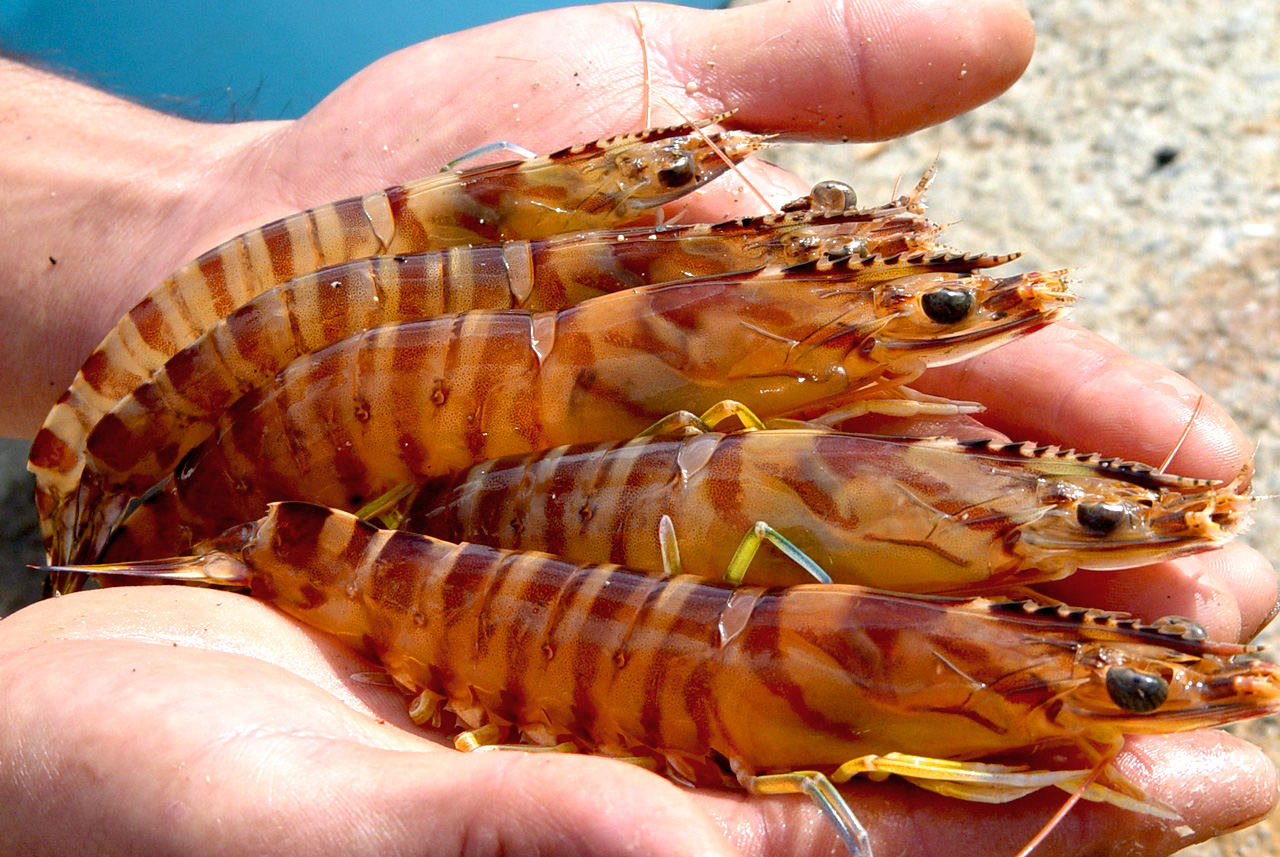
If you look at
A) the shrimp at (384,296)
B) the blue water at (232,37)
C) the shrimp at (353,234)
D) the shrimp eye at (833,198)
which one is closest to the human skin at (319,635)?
the shrimp at (353,234)

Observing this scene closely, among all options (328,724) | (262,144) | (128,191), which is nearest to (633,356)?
(328,724)

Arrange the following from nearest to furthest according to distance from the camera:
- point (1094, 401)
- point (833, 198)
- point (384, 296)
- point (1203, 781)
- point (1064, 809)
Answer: point (1064, 809)
point (1203, 781)
point (1094, 401)
point (384, 296)
point (833, 198)

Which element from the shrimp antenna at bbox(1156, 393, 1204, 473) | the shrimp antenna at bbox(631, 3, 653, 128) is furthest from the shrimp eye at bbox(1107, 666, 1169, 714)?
the shrimp antenna at bbox(631, 3, 653, 128)

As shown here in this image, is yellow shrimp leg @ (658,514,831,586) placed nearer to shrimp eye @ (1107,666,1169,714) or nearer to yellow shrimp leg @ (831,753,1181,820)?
yellow shrimp leg @ (831,753,1181,820)

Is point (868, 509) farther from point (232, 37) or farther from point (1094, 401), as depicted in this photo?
point (232, 37)

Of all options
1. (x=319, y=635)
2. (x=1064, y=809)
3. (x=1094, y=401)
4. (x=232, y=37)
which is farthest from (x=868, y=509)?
(x=232, y=37)

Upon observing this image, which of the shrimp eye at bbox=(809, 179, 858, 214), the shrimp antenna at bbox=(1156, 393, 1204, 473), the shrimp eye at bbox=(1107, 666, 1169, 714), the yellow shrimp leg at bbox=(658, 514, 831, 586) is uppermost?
the shrimp eye at bbox=(809, 179, 858, 214)
